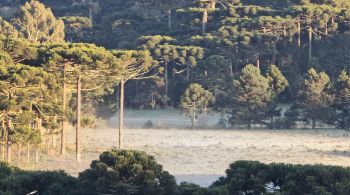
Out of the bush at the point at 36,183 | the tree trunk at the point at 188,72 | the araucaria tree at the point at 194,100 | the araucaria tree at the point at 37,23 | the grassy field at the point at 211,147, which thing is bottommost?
the grassy field at the point at 211,147

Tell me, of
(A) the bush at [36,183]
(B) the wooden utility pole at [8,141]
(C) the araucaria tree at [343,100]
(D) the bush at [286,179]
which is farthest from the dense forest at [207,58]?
(D) the bush at [286,179]

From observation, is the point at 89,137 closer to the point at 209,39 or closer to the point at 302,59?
the point at 209,39

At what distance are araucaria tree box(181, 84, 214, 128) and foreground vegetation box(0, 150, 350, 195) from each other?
136ft

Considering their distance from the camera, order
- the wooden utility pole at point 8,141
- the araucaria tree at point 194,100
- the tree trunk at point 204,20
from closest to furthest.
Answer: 1. the wooden utility pole at point 8,141
2. the araucaria tree at point 194,100
3. the tree trunk at point 204,20

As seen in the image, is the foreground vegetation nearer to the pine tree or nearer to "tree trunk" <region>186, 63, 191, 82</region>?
the pine tree

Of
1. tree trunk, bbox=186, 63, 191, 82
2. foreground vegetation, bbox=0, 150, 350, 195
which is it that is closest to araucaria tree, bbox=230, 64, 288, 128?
tree trunk, bbox=186, 63, 191, 82

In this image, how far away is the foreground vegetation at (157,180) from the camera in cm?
1520

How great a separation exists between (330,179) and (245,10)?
196 ft

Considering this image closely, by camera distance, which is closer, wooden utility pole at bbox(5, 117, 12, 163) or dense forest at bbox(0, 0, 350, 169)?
wooden utility pole at bbox(5, 117, 12, 163)

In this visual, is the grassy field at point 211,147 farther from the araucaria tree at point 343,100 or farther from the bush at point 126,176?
the bush at point 126,176

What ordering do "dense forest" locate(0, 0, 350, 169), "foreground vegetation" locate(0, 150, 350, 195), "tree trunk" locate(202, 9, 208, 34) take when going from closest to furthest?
"foreground vegetation" locate(0, 150, 350, 195), "dense forest" locate(0, 0, 350, 169), "tree trunk" locate(202, 9, 208, 34)

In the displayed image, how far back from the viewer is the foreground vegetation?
49.9 feet

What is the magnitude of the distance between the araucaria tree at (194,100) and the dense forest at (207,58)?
8 centimetres

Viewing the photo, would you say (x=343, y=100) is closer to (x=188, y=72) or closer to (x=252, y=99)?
(x=252, y=99)
